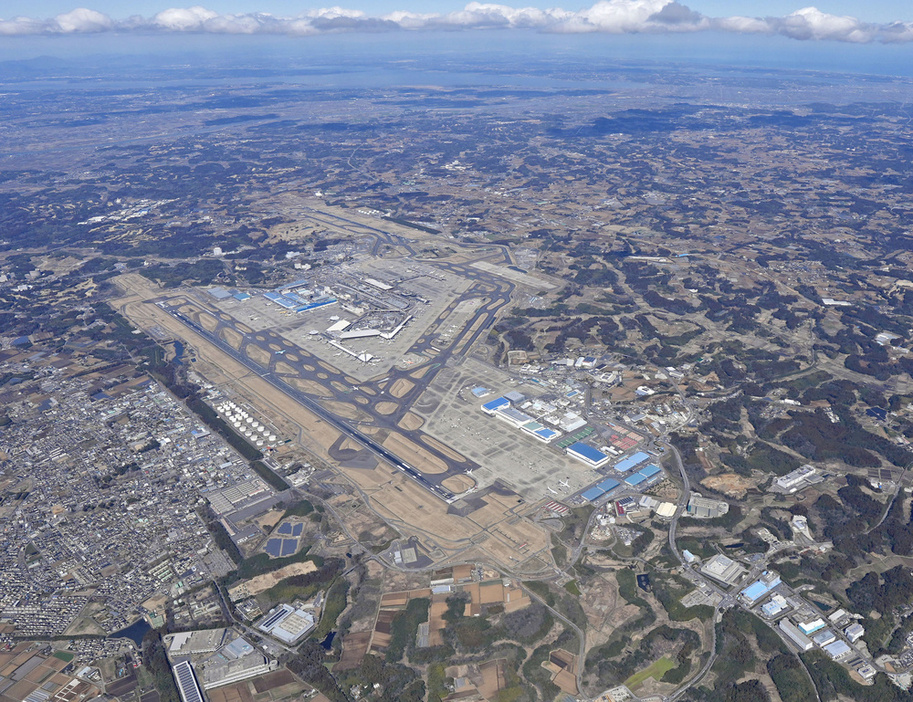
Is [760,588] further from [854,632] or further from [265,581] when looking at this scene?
[265,581]

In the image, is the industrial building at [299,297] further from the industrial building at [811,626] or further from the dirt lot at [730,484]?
the industrial building at [811,626]

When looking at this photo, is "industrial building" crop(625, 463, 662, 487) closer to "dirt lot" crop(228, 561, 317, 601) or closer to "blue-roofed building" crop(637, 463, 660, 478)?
"blue-roofed building" crop(637, 463, 660, 478)

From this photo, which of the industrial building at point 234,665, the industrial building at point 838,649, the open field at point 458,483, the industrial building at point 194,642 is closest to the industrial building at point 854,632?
the industrial building at point 838,649

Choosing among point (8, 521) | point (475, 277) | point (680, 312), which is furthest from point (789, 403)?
point (8, 521)

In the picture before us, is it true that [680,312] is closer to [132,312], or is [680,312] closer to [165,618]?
[165,618]

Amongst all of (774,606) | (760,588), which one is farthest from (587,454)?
(774,606)
